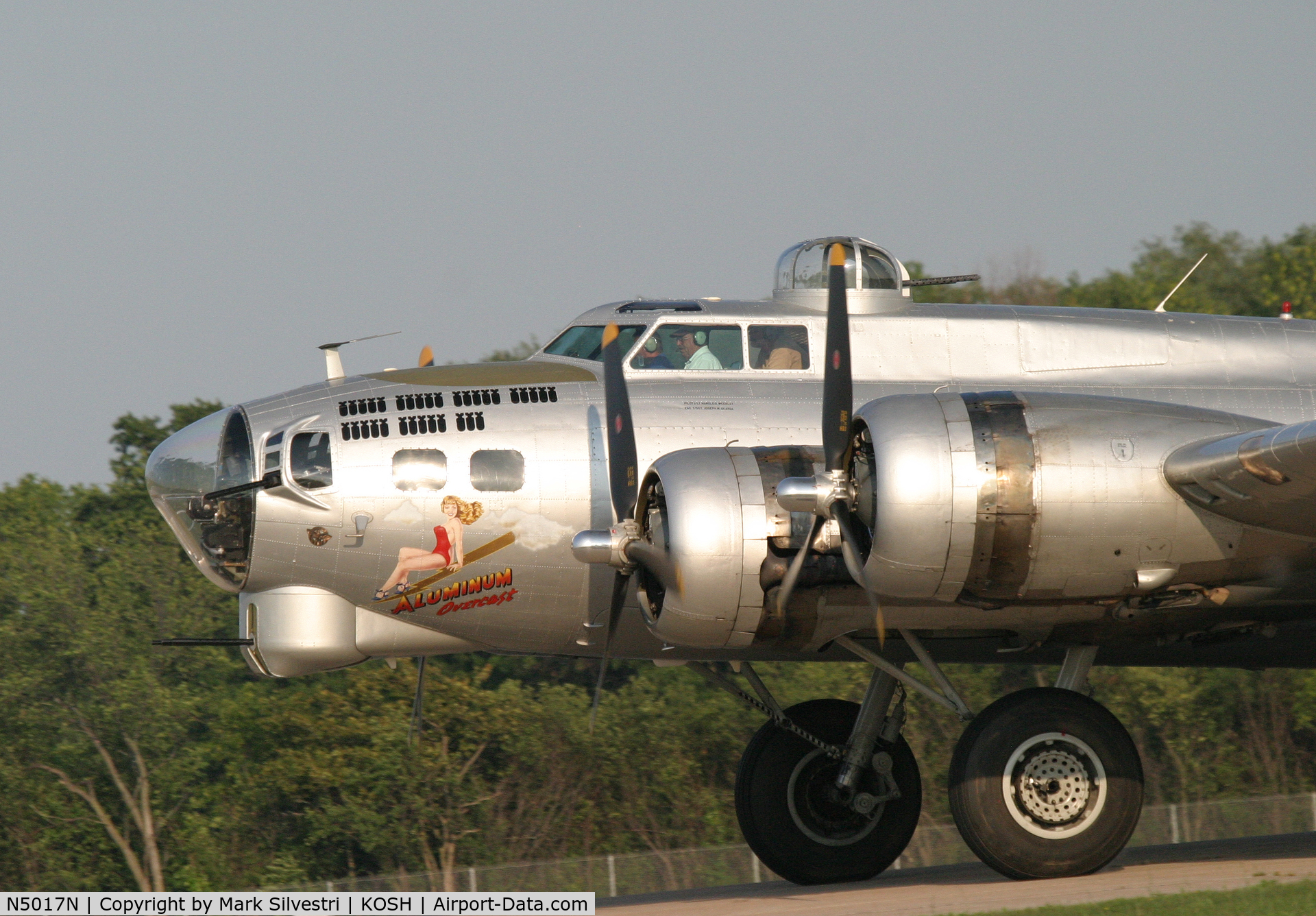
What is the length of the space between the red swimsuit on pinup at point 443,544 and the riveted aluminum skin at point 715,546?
195 cm

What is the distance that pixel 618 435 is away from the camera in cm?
1134

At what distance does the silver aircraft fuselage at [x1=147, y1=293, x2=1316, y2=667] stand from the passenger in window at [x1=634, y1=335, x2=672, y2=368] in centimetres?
8

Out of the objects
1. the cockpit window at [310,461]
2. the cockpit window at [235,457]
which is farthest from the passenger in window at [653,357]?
the cockpit window at [235,457]

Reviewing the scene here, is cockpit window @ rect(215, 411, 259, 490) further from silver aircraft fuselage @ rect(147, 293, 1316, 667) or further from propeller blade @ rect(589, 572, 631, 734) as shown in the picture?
propeller blade @ rect(589, 572, 631, 734)

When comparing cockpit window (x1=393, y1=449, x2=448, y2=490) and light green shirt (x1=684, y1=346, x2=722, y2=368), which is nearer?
cockpit window (x1=393, y1=449, x2=448, y2=490)

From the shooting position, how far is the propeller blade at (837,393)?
1038 cm

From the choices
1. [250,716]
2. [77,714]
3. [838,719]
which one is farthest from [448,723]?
[838,719]

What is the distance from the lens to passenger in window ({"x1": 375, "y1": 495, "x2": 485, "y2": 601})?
38.4ft

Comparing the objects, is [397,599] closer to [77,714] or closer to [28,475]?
[77,714]

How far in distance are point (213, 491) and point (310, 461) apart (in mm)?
807

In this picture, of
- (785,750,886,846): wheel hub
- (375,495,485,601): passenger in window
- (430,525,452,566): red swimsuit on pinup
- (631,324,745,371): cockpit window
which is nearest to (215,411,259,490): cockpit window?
(375,495,485,601): passenger in window

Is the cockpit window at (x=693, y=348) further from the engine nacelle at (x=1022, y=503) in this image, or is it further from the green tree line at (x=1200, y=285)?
the green tree line at (x=1200, y=285)

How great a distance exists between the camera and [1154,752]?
3753 centimetres

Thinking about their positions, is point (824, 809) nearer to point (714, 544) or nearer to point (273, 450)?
point (714, 544)
